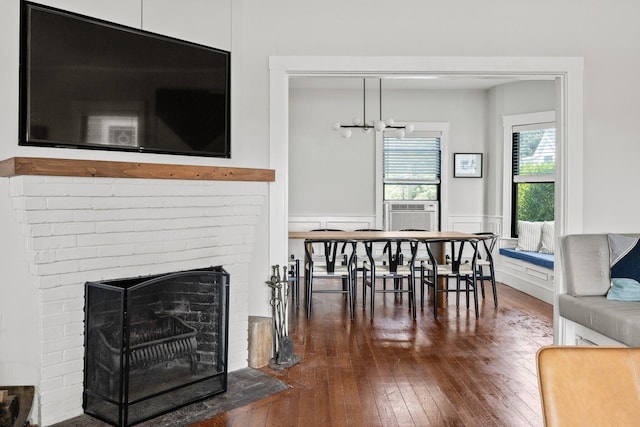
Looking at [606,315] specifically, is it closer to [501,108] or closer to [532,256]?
[532,256]

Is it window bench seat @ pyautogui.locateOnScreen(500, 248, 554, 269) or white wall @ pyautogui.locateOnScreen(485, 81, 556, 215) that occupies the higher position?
white wall @ pyautogui.locateOnScreen(485, 81, 556, 215)

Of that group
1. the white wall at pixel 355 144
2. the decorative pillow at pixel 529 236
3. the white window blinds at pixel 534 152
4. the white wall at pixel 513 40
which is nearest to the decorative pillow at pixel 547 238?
the decorative pillow at pixel 529 236

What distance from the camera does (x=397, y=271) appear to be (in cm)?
509

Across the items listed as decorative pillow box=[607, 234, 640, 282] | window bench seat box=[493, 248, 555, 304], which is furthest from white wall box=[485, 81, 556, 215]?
decorative pillow box=[607, 234, 640, 282]

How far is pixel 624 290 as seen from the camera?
130 inches

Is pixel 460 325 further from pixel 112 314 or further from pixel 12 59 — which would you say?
pixel 12 59

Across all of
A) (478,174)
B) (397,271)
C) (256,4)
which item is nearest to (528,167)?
(478,174)

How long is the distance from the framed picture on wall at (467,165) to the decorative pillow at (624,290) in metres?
4.16

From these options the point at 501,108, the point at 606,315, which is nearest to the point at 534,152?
the point at 501,108

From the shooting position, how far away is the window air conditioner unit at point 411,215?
7434 mm

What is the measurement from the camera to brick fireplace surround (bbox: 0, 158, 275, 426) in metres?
2.39

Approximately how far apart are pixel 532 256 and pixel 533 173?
1.34m

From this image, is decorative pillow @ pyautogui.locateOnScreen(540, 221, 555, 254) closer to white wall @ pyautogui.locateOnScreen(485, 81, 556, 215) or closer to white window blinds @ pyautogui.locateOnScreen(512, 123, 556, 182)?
white window blinds @ pyautogui.locateOnScreen(512, 123, 556, 182)

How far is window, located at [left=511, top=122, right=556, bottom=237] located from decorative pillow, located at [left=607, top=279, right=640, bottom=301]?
10.7ft
